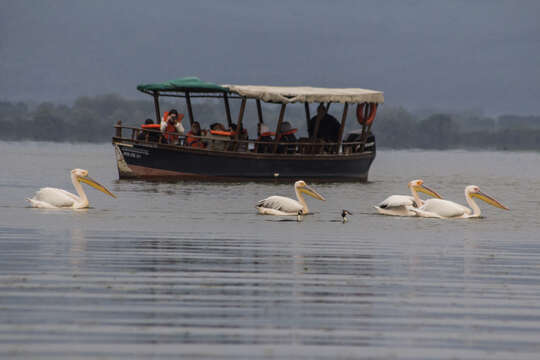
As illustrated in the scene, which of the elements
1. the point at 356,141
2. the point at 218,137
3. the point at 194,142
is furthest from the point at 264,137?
the point at 356,141

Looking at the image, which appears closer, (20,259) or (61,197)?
(20,259)

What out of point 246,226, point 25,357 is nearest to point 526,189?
point 246,226

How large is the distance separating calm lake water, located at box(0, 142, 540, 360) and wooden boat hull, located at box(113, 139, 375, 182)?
46.1 ft

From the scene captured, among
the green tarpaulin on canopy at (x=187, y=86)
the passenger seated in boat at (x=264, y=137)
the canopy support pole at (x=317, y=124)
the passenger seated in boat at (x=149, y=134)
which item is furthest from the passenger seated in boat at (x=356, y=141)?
the passenger seated in boat at (x=149, y=134)

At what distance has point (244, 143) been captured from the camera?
1395 inches

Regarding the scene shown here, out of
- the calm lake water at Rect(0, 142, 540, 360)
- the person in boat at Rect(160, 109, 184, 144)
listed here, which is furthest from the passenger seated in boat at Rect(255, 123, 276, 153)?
the calm lake water at Rect(0, 142, 540, 360)

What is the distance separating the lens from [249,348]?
25.6ft

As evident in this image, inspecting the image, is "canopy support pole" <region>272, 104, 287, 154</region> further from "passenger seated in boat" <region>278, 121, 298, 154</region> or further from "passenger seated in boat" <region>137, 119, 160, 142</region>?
"passenger seated in boat" <region>137, 119, 160, 142</region>

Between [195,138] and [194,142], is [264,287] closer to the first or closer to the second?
[195,138]

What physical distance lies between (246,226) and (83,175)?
18.3 feet

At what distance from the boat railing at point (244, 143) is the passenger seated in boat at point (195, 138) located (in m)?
0.14

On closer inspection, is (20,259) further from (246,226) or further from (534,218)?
(534,218)

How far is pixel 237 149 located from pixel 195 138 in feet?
5.65

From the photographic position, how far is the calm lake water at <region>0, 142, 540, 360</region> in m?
7.99
